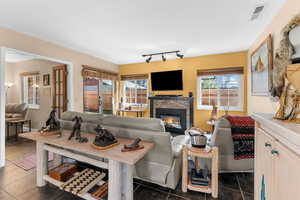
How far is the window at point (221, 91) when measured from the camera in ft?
12.8

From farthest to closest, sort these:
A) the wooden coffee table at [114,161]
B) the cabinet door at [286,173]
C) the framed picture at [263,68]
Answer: the framed picture at [263,68] → the wooden coffee table at [114,161] → the cabinet door at [286,173]

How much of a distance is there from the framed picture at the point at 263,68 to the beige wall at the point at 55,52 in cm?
440

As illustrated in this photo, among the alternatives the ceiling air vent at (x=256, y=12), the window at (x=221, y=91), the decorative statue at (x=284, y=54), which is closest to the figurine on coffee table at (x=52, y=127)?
the decorative statue at (x=284, y=54)

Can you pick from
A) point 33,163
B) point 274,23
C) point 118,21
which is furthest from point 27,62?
point 274,23

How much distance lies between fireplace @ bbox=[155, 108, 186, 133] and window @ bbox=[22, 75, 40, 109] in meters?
4.41

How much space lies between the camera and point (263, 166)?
95 centimetres

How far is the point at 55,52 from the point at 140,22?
7.57ft

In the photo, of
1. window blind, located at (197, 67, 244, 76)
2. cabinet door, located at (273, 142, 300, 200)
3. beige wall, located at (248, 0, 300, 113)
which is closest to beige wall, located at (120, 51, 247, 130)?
window blind, located at (197, 67, 244, 76)

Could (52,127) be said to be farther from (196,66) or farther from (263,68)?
(196,66)

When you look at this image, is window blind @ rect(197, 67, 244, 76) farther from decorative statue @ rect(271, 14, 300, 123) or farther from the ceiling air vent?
decorative statue @ rect(271, 14, 300, 123)

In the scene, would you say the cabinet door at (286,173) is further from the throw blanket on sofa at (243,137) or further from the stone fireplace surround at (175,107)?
the stone fireplace surround at (175,107)

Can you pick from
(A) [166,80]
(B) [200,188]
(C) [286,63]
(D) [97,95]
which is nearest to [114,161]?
(B) [200,188]

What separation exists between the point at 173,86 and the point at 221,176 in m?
2.95

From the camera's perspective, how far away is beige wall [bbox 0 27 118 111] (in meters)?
2.46
